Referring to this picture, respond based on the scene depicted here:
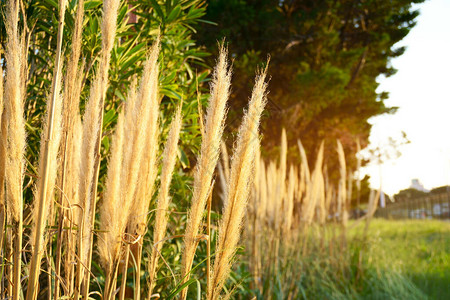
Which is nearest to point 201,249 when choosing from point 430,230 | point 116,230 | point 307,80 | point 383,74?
point 116,230

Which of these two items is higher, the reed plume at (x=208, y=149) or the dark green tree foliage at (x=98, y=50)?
the dark green tree foliage at (x=98, y=50)

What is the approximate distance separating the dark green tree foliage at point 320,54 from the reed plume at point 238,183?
16.9ft

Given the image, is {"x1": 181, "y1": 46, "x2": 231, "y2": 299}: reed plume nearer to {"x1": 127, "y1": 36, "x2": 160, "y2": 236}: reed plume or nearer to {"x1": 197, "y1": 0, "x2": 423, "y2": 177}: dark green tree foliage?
{"x1": 127, "y1": 36, "x2": 160, "y2": 236}: reed plume

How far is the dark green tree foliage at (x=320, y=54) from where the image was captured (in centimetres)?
720

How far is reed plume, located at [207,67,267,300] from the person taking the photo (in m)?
1.02

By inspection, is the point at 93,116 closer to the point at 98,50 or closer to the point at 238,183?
the point at 238,183

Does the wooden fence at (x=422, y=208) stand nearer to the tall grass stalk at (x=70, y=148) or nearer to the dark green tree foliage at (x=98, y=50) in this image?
the dark green tree foliage at (x=98, y=50)

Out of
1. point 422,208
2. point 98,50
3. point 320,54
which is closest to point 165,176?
point 98,50

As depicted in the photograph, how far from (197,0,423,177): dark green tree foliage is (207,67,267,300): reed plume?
16.9ft

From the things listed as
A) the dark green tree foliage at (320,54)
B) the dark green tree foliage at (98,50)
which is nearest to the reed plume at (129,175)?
the dark green tree foliage at (98,50)

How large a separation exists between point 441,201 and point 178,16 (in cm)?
1244

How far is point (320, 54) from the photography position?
344 inches

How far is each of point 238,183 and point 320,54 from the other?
8.18 m

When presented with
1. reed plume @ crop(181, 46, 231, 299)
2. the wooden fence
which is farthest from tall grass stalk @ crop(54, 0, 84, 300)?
the wooden fence
